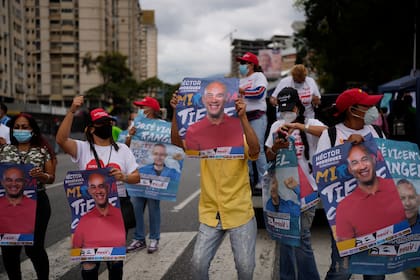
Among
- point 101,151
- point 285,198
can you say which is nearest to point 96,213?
point 101,151

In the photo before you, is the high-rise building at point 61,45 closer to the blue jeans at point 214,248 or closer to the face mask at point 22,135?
the face mask at point 22,135

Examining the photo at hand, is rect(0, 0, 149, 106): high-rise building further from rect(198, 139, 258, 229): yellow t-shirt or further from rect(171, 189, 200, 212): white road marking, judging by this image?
rect(198, 139, 258, 229): yellow t-shirt

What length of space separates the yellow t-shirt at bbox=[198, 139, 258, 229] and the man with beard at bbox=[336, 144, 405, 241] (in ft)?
2.44

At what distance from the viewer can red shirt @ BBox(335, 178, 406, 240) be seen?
343cm

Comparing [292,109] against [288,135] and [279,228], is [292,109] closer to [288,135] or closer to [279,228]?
[288,135]

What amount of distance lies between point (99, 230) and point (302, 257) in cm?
175

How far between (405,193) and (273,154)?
3.52ft

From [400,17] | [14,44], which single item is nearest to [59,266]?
[400,17]

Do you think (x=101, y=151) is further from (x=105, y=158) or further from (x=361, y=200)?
(x=361, y=200)

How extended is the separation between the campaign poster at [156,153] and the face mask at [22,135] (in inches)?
76.9

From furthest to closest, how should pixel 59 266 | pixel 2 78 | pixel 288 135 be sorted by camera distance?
1. pixel 2 78
2. pixel 59 266
3. pixel 288 135

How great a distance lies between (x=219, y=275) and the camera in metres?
5.17

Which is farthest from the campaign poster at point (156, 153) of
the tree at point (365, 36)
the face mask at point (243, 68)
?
the tree at point (365, 36)

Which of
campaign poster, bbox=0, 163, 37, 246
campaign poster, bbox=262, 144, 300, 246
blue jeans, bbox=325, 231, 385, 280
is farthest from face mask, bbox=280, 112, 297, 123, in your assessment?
campaign poster, bbox=0, 163, 37, 246
